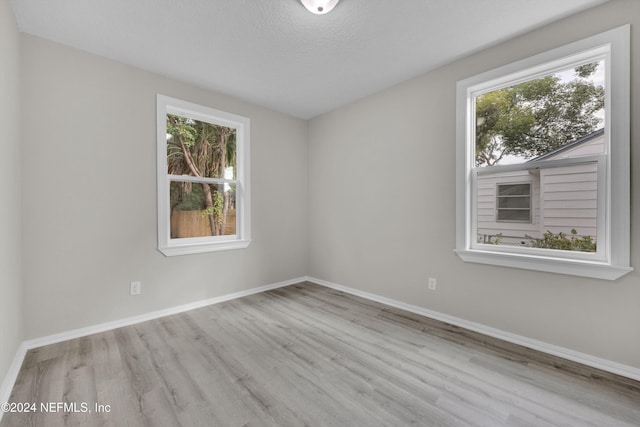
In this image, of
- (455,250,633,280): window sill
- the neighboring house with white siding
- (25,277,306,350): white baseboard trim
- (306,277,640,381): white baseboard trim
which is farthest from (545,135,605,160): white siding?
(25,277,306,350): white baseboard trim

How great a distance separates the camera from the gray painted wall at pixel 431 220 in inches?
75.2

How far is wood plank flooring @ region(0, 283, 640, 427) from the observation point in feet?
4.91

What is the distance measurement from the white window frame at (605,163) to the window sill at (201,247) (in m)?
2.69

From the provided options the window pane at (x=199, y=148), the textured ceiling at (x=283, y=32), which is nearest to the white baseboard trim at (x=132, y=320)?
the window pane at (x=199, y=148)

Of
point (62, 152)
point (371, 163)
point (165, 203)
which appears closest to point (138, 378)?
point (165, 203)

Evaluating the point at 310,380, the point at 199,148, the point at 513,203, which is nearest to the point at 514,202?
the point at 513,203

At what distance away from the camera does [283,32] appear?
2217 millimetres

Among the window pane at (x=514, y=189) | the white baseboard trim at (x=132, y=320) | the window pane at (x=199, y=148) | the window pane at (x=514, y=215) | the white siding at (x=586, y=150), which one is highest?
A: the window pane at (x=199, y=148)

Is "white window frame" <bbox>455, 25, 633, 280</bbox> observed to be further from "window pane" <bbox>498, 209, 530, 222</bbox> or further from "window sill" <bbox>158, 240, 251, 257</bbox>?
"window sill" <bbox>158, 240, 251, 257</bbox>

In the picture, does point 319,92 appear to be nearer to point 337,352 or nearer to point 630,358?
point 337,352

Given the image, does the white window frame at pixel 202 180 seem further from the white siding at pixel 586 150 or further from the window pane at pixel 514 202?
the white siding at pixel 586 150

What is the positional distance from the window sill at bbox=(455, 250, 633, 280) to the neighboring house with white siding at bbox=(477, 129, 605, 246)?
190 millimetres

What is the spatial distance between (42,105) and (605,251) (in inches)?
178

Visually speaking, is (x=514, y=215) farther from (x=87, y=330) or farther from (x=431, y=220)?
(x=87, y=330)
